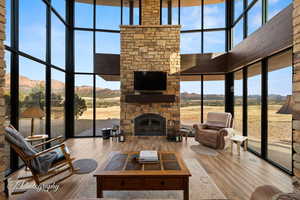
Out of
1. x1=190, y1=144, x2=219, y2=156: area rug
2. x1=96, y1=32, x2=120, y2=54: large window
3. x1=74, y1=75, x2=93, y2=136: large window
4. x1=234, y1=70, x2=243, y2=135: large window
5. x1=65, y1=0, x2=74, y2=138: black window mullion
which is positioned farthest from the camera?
x1=96, y1=32, x2=120, y2=54: large window

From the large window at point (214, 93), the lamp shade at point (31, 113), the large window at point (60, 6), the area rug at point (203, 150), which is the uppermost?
the large window at point (60, 6)

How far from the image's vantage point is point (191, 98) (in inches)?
219

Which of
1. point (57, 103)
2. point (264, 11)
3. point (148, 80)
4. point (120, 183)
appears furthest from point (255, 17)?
point (57, 103)

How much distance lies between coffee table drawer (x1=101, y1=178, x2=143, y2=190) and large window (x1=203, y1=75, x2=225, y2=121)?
4.48 meters

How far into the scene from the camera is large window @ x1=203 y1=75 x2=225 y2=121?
5.47 meters

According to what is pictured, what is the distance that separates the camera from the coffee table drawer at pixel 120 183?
6.04ft

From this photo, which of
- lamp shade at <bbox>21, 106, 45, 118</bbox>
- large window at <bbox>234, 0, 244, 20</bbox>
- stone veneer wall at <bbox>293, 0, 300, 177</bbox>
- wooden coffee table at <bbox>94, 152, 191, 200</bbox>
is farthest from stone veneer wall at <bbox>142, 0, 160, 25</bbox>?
wooden coffee table at <bbox>94, 152, 191, 200</bbox>

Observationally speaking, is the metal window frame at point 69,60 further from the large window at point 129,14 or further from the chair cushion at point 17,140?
the chair cushion at point 17,140

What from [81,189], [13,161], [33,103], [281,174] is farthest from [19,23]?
[281,174]

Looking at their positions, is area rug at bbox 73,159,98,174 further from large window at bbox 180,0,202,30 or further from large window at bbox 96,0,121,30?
large window at bbox 180,0,202,30

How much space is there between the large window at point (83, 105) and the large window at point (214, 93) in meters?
4.56

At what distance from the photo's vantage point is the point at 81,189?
2271 mm

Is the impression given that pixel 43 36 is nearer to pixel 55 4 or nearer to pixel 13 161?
pixel 55 4

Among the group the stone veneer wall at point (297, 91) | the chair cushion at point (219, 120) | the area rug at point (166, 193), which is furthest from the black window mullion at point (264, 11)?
the area rug at point (166, 193)
